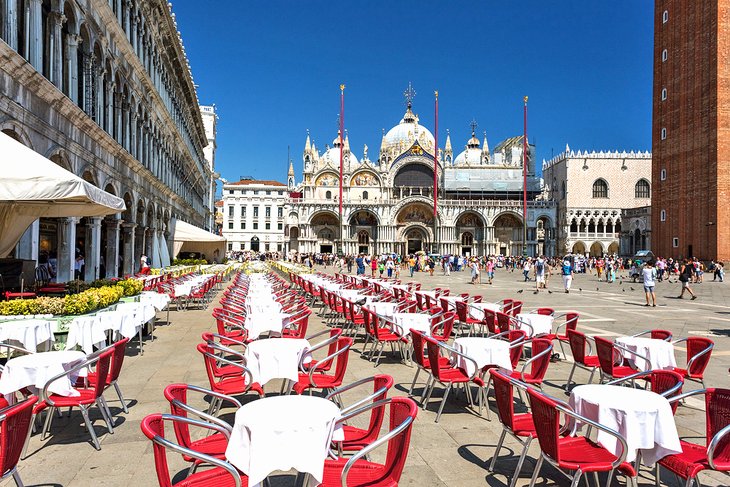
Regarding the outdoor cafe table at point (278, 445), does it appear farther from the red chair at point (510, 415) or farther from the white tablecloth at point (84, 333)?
the white tablecloth at point (84, 333)

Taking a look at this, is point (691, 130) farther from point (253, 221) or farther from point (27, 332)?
point (253, 221)

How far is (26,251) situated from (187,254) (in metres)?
29.4

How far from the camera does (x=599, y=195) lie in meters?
67.8

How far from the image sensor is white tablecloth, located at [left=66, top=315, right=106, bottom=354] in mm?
6781

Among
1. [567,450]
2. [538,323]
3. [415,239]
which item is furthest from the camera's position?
[415,239]

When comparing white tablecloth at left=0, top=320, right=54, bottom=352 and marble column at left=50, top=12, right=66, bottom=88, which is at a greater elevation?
marble column at left=50, top=12, right=66, bottom=88

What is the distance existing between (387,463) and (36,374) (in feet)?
11.9

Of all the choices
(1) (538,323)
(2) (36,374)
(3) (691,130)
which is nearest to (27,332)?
(2) (36,374)

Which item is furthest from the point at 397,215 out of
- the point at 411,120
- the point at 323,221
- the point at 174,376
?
the point at 174,376

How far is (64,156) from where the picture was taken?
13961mm

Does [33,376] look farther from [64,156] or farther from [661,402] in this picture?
[64,156]

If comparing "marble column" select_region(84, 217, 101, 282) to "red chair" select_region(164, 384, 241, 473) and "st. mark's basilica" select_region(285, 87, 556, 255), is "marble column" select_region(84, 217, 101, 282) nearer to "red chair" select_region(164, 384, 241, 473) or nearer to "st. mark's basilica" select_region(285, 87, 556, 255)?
"red chair" select_region(164, 384, 241, 473)

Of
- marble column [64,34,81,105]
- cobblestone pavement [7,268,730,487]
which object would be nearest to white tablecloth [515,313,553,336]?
cobblestone pavement [7,268,730,487]

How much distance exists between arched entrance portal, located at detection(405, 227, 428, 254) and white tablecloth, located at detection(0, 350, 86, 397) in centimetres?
6440
